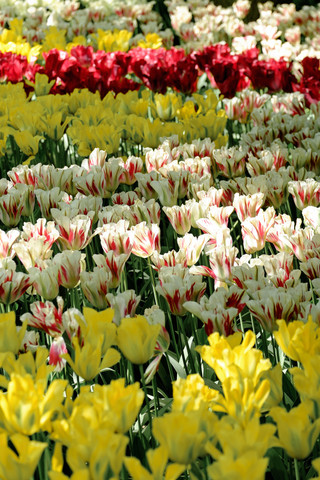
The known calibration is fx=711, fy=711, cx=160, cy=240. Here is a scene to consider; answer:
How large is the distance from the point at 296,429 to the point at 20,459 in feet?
1.36

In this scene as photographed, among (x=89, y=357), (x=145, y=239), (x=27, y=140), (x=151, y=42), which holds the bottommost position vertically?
(x=151, y=42)

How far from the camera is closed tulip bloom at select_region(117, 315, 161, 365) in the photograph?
136 centimetres

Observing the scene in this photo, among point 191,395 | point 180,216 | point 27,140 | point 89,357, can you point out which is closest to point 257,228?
point 180,216

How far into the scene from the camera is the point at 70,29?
268 inches

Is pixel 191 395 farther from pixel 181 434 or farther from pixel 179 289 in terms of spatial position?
pixel 179 289

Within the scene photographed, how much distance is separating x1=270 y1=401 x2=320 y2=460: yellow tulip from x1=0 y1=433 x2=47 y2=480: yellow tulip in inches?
14.1

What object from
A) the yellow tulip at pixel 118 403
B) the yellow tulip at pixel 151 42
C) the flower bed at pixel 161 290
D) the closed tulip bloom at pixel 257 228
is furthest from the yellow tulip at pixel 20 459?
the yellow tulip at pixel 151 42

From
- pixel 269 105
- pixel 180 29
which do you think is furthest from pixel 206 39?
pixel 269 105

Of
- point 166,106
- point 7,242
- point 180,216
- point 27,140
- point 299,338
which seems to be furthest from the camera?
point 166,106

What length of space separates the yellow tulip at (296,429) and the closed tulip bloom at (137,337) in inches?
13.7

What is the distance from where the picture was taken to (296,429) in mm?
1084

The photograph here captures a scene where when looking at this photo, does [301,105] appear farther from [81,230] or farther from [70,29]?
[70,29]

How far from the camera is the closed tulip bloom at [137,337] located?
1362 mm

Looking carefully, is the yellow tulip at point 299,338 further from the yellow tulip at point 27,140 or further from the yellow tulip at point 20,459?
the yellow tulip at point 27,140
